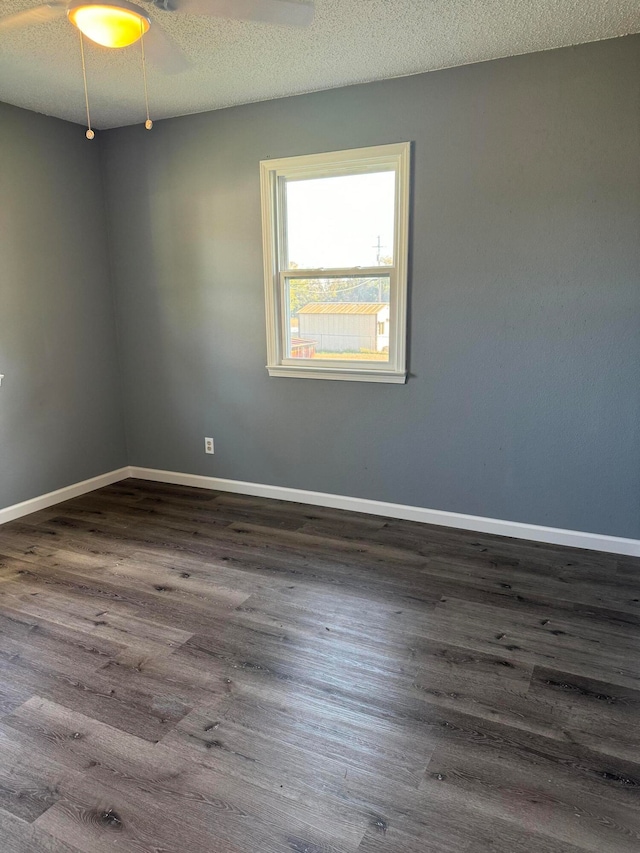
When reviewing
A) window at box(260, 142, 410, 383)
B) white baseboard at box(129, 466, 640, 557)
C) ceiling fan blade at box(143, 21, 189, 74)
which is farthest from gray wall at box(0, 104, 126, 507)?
window at box(260, 142, 410, 383)

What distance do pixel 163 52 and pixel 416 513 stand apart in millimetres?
2821

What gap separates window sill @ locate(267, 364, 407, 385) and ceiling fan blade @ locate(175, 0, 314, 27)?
73.4 inches

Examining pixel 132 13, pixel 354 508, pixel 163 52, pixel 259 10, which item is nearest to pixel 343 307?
pixel 354 508

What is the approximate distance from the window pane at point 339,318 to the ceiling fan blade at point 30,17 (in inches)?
71.3

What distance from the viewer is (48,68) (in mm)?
2852

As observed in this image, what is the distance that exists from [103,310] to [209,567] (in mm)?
2286

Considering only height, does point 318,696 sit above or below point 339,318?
below

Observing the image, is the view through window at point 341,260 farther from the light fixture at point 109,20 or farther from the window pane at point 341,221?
the light fixture at point 109,20

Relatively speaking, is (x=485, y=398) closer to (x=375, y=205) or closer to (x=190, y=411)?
(x=375, y=205)

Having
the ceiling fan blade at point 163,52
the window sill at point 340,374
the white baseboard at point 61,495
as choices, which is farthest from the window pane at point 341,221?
the white baseboard at point 61,495

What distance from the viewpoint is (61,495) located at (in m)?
3.98

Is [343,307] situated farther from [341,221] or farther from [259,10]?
[259,10]

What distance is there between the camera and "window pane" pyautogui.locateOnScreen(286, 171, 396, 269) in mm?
3332

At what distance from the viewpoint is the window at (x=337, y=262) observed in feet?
10.8
